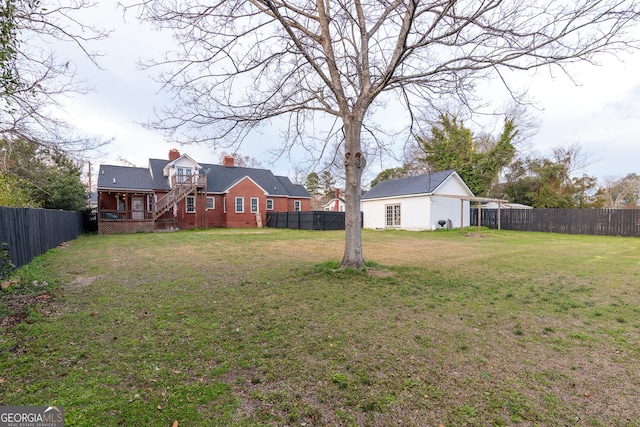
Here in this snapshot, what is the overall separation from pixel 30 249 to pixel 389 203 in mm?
20323

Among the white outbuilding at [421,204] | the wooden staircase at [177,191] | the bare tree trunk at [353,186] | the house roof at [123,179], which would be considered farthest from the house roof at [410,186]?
the house roof at [123,179]

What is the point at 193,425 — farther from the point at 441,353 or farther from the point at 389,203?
the point at 389,203

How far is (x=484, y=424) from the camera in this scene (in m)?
2.05

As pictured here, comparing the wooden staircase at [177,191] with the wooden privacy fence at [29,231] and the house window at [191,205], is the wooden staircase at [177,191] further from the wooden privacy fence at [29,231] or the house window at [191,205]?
the wooden privacy fence at [29,231]

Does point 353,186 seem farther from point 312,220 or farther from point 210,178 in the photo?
point 210,178

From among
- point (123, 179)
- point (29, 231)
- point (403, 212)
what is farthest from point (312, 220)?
point (29, 231)

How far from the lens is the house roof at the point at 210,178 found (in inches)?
850

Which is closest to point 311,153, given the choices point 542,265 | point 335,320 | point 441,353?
point 335,320

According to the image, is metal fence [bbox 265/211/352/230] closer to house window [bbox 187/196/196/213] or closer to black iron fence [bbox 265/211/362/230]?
black iron fence [bbox 265/211/362/230]

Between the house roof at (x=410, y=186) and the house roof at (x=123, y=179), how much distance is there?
55.7 ft

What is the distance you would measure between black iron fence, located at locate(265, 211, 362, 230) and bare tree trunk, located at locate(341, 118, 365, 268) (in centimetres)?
1543

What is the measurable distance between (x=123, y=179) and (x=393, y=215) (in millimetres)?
19937

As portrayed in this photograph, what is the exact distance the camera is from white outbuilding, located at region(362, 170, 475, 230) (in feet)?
67.9

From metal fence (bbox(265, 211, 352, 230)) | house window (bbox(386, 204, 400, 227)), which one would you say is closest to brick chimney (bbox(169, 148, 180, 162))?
metal fence (bbox(265, 211, 352, 230))
